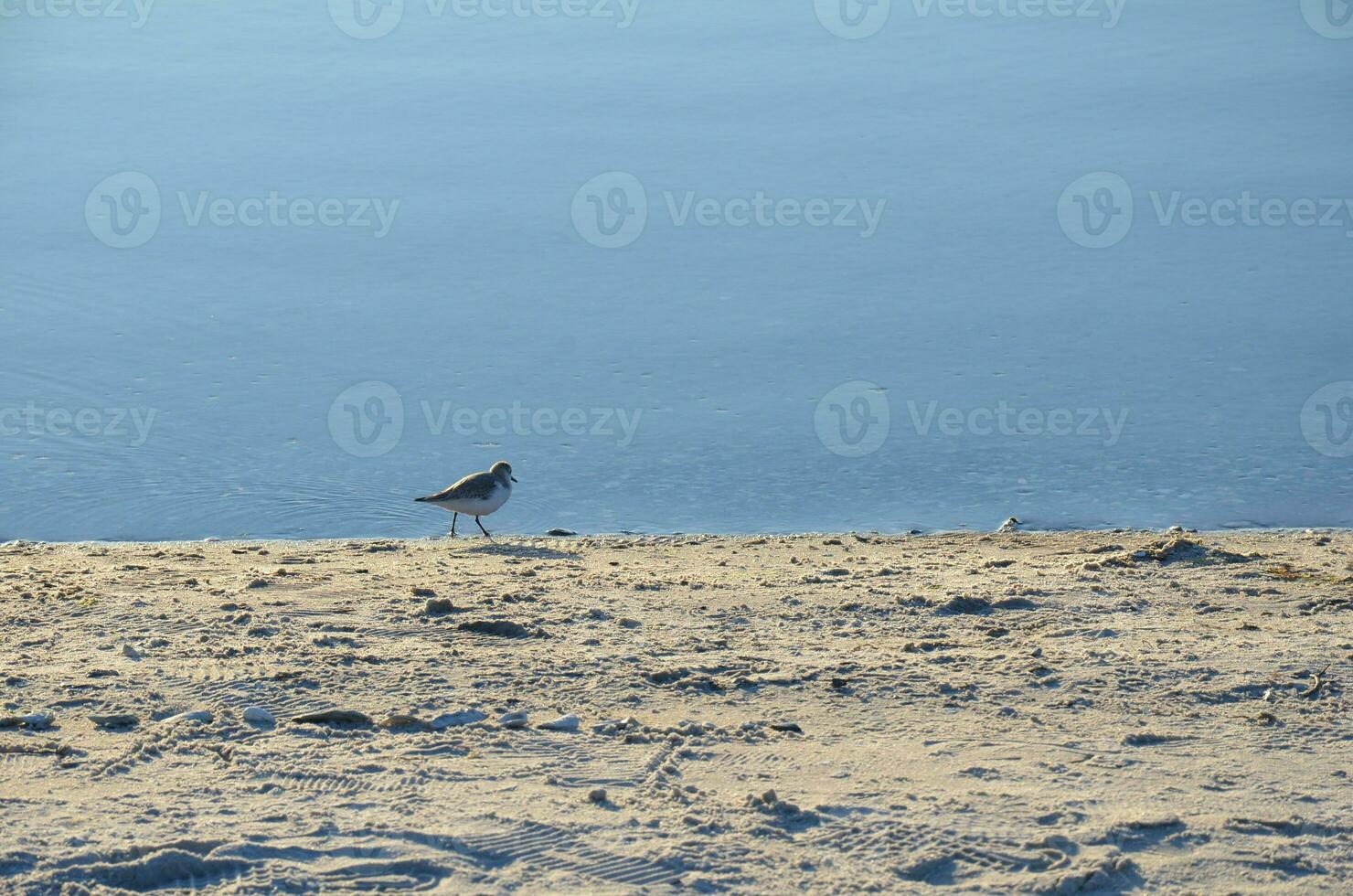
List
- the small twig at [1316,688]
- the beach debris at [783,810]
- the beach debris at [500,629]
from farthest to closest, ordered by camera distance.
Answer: the beach debris at [500,629] → the small twig at [1316,688] → the beach debris at [783,810]

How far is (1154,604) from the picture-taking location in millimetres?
6012

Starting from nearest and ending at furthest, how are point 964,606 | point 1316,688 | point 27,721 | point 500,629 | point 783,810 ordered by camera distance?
point 783,810, point 27,721, point 1316,688, point 500,629, point 964,606

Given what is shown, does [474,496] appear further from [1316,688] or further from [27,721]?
[1316,688]

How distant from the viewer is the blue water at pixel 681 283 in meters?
8.60

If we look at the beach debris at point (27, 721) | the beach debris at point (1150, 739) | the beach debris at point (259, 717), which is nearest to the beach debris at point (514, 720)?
the beach debris at point (259, 717)

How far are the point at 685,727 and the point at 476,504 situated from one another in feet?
11.1

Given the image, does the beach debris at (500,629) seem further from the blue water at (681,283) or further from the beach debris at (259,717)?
the blue water at (681,283)

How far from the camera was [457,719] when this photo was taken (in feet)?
15.1

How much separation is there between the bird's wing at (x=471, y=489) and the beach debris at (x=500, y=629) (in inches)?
89.2

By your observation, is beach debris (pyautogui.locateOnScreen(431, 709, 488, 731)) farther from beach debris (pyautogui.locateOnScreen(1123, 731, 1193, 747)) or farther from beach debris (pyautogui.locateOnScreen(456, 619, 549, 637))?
beach debris (pyautogui.locateOnScreen(1123, 731, 1193, 747))

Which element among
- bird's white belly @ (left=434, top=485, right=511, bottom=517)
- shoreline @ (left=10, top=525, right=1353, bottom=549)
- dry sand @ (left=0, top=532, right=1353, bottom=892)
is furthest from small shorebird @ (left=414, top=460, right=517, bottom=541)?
dry sand @ (left=0, top=532, right=1353, bottom=892)

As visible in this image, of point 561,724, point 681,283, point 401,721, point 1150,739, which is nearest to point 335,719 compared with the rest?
point 401,721

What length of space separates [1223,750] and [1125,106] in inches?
444

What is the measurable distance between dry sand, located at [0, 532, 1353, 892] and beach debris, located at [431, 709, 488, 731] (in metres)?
0.01
